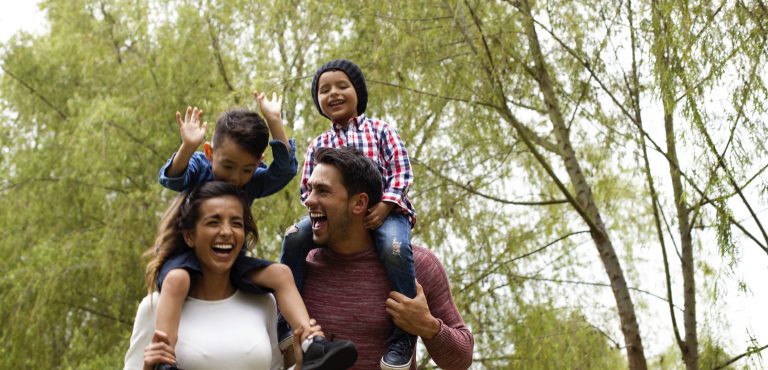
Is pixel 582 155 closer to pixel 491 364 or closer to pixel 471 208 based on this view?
pixel 471 208

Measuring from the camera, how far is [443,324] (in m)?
2.65

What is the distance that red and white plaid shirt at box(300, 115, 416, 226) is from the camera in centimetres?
294

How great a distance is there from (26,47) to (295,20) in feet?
9.47

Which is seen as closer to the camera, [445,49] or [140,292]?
[445,49]

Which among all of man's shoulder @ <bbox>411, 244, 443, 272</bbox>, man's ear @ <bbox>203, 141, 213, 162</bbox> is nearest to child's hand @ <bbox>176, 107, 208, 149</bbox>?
man's ear @ <bbox>203, 141, 213, 162</bbox>

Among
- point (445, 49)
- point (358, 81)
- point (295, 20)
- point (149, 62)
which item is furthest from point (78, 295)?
point (358, 81)

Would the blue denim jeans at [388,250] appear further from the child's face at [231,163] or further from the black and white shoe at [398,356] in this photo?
the child's face at [231,163]

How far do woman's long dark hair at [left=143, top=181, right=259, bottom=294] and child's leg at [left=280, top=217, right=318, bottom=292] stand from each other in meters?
0.10

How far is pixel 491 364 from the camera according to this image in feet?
20.8

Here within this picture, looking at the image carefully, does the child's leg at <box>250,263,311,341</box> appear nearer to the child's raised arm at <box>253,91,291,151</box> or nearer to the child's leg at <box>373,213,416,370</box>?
the child's leg at <box>373,213,416,370</box>

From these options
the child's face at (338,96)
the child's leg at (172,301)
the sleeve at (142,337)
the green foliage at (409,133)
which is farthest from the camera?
the green foliage at (409,133)

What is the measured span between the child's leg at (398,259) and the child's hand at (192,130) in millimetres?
578

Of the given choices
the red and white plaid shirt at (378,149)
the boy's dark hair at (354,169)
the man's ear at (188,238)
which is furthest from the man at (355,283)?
the man's ear at (188,238)

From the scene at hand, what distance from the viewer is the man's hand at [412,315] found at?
2.55 meters
